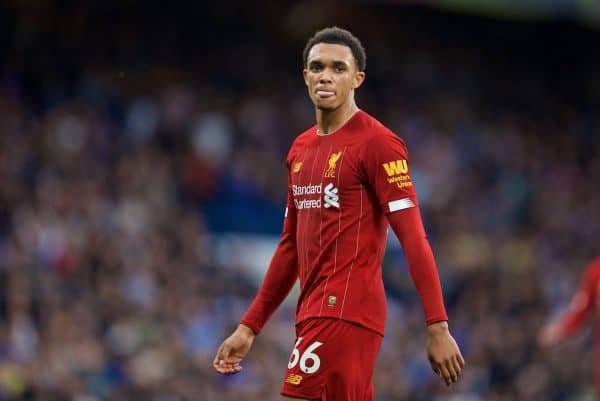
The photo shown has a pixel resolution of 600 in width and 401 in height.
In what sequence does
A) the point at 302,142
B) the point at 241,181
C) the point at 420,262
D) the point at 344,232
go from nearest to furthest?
the point at 420,262 < the point at 344,232 < the point at 302,142 < the point at 241,181

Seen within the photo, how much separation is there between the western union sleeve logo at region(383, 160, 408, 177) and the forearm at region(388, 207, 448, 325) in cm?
17

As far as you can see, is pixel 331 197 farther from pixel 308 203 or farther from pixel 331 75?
pixel 331 75

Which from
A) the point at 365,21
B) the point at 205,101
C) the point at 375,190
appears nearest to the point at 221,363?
the point at 375,190

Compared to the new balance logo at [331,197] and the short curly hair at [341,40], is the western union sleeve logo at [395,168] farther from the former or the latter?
the short curly hair at [341,40]

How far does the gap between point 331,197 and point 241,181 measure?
418 inches

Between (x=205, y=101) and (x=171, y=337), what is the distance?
4.97 m

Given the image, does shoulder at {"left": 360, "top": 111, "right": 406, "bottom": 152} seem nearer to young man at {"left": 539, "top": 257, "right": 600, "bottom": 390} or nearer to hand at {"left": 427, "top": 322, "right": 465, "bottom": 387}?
hand at {"left": 427, "top": 322, "right": 465, "bottom": 387}

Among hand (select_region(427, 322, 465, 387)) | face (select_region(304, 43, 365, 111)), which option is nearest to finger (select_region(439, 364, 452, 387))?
hand (select_region(427, 322, 465, 387))

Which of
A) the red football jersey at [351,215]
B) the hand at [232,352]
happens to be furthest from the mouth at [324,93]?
the hand at [232,352]

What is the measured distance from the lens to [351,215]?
5.17m

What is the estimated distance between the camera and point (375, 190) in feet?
16.8

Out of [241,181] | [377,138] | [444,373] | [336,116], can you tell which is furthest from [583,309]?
[241,181]

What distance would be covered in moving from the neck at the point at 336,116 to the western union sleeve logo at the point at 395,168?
15.9 inches

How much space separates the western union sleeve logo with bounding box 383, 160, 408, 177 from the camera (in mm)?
5047
